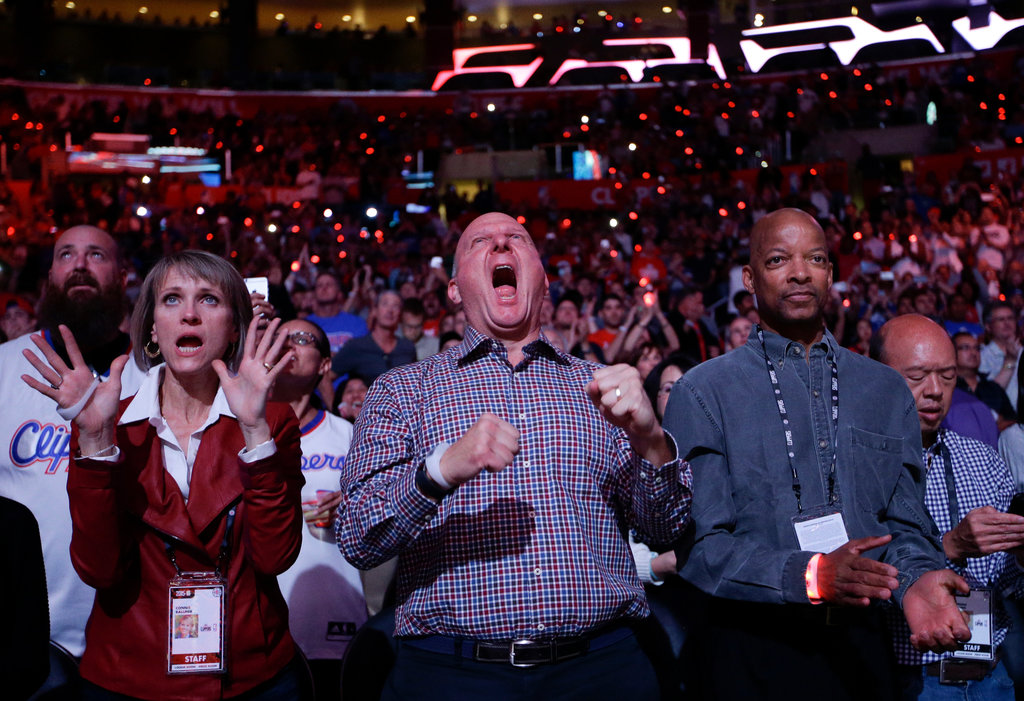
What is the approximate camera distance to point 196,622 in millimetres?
2182

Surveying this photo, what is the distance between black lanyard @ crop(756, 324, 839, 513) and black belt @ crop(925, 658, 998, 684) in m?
0.63

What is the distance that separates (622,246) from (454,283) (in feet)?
37.8

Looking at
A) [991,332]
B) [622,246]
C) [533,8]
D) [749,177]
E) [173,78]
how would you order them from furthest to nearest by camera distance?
1. [533,8]
2. [173,78]
3. [749,177]
4. [622,246]
5. [991,332]

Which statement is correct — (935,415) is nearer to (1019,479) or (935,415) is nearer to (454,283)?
(1019,479)

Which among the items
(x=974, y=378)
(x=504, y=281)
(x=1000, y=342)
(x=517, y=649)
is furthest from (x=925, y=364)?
(x=1000, y=342)

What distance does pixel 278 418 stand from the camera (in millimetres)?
2305

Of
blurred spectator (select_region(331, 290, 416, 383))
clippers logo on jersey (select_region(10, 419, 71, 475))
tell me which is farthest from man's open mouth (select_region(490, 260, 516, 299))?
blurred spectator (select_region(331, 290, 416, 383))

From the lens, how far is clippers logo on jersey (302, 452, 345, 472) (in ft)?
11.2

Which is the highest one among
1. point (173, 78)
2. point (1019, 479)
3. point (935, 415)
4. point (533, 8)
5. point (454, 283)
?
point (533, 8)

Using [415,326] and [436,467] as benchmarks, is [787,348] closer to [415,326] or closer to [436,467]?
[436,467]

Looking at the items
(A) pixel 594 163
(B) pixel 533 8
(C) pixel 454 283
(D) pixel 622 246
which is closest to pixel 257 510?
(C) pixel 454 283

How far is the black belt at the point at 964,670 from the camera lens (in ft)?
8.46

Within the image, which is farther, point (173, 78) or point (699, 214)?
point (173, 78)

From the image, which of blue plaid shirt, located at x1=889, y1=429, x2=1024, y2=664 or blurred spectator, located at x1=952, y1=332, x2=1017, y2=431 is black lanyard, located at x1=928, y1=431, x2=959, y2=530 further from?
blurred spectator, located at x1=952, y1=332, x2=1017, y2=431
